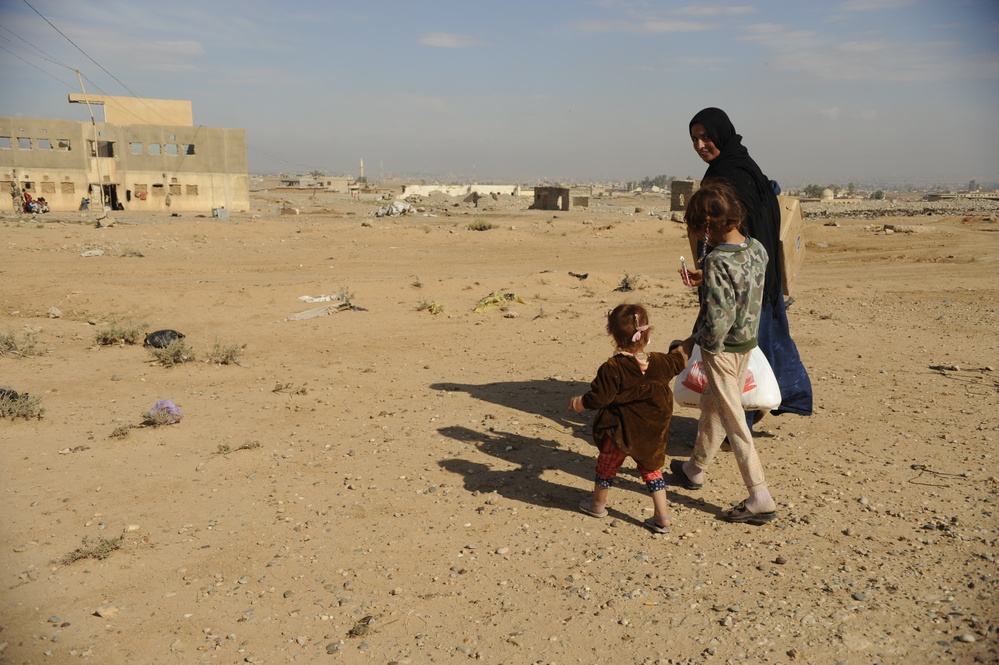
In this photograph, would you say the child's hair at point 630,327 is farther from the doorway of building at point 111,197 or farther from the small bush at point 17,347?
the doorway of building at point 111,197

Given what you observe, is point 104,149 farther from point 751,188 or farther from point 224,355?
point 751,188

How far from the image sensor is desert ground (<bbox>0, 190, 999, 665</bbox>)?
300cm

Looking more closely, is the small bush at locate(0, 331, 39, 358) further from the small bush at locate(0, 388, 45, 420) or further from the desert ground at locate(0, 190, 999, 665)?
the small bush at locate(0, 388, 45, 420)

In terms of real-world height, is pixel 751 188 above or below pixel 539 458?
above

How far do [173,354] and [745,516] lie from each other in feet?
19.3

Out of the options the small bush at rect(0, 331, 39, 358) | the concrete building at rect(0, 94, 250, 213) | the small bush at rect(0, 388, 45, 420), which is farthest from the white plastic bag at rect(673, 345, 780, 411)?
the concrete building at rect(0, 94, 250, 213)

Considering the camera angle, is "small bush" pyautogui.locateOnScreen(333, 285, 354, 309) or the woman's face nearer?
the woman's face

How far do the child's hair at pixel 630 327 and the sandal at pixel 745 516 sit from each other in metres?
1.07

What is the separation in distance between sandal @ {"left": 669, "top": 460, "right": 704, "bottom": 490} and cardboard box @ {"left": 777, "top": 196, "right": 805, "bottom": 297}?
131 centimetres

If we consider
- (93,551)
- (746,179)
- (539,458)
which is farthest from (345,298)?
(746,179)

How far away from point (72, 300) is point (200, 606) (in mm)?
8852

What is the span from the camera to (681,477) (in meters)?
4.42

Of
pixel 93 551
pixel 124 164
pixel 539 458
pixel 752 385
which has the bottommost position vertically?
pixel 93 551

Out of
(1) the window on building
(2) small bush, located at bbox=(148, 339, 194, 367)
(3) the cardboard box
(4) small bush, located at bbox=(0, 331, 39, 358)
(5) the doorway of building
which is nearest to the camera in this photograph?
(3) the cardboard box
